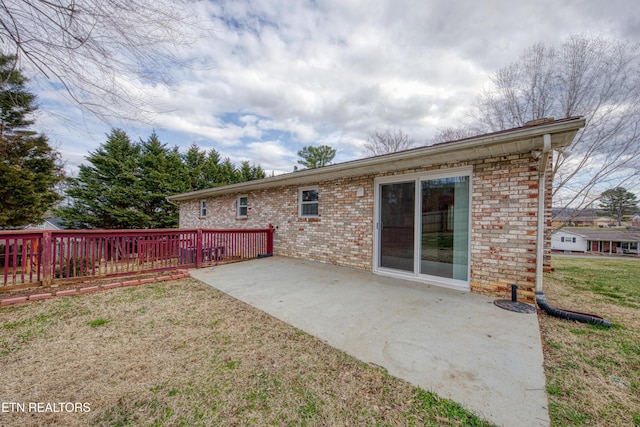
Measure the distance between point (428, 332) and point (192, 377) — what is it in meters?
2.41

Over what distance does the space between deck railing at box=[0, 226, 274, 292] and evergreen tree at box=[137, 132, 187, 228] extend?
40.8 ft

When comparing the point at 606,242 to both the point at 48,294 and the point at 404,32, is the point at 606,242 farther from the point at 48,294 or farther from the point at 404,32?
the point at 48,294

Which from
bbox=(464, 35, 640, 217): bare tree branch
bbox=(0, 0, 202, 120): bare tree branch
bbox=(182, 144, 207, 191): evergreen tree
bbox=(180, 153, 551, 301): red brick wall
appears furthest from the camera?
bbox=(182, 144, 207, 191): evergreen tree

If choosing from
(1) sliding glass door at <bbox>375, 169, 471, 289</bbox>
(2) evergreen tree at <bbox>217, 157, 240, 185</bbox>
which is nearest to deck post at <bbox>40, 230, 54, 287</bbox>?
→ (1) sliding glass door at <bbox>375, 169, 471, 289</bbox>

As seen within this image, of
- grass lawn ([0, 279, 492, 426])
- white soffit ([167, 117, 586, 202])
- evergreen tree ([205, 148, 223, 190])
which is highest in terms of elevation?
evergreen tree ([205, 148, 223, 190])

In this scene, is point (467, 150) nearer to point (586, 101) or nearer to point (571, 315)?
point (571, 315)

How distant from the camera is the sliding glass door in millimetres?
4594

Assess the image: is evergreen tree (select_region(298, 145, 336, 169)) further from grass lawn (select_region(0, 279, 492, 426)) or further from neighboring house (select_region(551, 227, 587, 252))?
neighboring house (select_region(551, 227, 587, 252))

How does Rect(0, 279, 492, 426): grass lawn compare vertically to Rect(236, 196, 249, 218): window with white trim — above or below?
below

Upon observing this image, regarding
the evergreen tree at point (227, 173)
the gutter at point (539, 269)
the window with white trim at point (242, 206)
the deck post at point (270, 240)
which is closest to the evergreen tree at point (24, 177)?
the window with white trim at point (242, 206)

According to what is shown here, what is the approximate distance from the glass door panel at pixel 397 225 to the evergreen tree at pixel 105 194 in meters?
17.9

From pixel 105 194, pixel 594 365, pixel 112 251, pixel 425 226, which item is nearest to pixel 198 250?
pixel 112 251

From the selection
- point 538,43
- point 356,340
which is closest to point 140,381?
point 356,340

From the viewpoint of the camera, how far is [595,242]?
33906 millimetres
